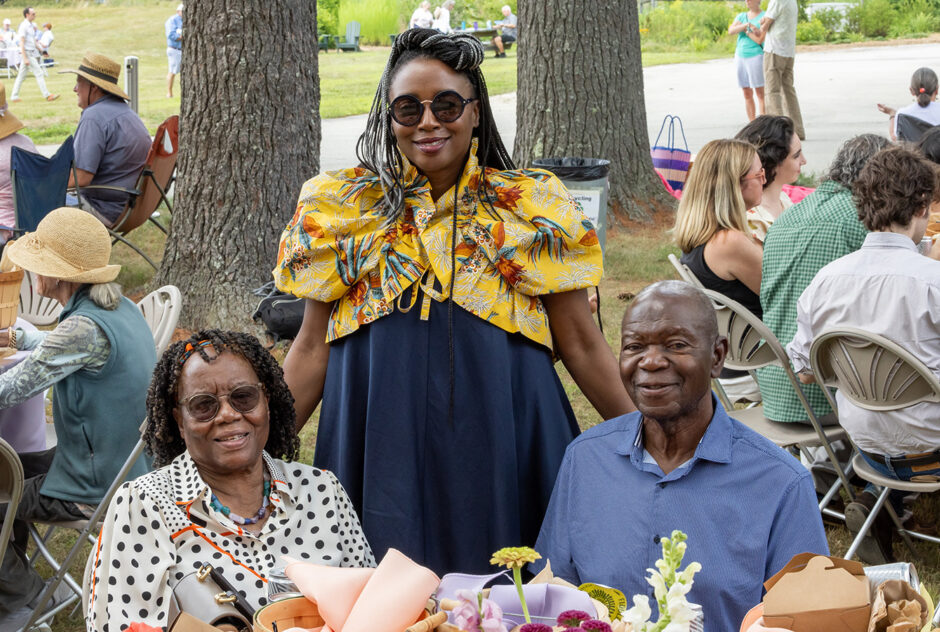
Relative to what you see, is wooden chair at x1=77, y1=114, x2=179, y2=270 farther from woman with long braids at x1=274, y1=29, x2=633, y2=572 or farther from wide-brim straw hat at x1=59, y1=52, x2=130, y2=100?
woman with long braids at x1=274, y1=29, x2=633, y2=572

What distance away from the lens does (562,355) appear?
2691 mm

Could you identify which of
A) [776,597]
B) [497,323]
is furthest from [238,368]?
[776,597]

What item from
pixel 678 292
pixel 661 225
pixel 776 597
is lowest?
pixel 661 225

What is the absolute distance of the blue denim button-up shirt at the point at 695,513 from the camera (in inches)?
83.3

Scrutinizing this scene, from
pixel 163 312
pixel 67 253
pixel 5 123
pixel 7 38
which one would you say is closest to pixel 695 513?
pixel 67 253

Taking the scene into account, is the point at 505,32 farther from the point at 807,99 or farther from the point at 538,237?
the point at 538,237

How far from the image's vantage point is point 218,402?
2430 mm

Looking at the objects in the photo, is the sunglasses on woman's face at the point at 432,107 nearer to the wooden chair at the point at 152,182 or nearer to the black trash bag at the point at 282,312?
the black trash bag at the point at 282,312

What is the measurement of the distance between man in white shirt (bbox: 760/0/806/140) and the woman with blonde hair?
24.5 ft

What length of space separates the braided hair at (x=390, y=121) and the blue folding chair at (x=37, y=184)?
5133 millimetres

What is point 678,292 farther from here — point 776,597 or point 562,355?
point 776,597

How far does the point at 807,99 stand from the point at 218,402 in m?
15.6

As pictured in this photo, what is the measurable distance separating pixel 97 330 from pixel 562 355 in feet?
6.12

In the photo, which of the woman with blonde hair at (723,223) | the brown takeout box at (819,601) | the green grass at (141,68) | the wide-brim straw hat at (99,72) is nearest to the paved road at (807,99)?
the green grass at (141,68)
